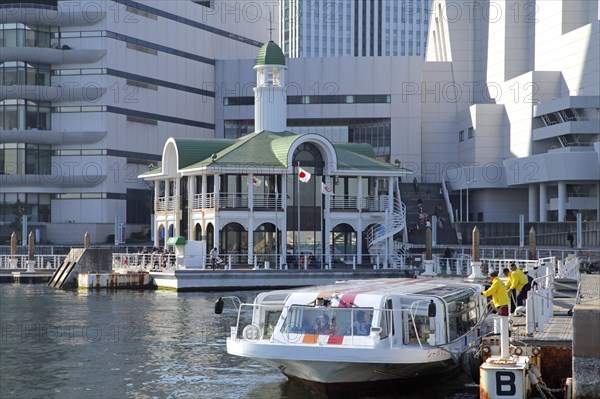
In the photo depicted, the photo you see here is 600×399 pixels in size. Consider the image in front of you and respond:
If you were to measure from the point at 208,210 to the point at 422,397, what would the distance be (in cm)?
3953

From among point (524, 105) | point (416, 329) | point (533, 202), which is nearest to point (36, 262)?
point (533, 202)

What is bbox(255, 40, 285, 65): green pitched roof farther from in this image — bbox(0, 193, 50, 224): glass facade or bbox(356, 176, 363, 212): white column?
bbox(0, 193, 50, 224): glass facade

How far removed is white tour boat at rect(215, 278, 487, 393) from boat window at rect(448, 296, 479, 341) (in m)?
0.43

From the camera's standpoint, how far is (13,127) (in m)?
96.8

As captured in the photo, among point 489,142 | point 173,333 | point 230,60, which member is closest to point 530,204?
point 489,142

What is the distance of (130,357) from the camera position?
1371 inches

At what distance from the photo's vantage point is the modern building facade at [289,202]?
66312 millimetres

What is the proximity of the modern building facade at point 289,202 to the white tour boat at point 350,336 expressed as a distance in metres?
34.7

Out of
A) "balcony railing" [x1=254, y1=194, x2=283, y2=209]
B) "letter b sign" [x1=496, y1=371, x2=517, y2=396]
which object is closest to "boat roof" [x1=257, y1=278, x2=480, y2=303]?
"letter b sign" [x1=496, y1=371, x2=517, y2=396]

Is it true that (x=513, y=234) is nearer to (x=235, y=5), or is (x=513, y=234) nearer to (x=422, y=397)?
(x=235, y=5)

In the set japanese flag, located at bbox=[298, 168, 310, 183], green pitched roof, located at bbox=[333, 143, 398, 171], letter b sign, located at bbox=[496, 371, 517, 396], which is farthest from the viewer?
Answer: green pitched roof, located at bbox=[333, 143, 398, 171]

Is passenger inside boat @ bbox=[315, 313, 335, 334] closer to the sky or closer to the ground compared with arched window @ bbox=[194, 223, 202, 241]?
closer to the ground

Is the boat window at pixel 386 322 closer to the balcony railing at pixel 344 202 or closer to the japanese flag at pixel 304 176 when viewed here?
the japanese flag at pixel 304 176

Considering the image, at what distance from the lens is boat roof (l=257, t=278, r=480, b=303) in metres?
29.0
